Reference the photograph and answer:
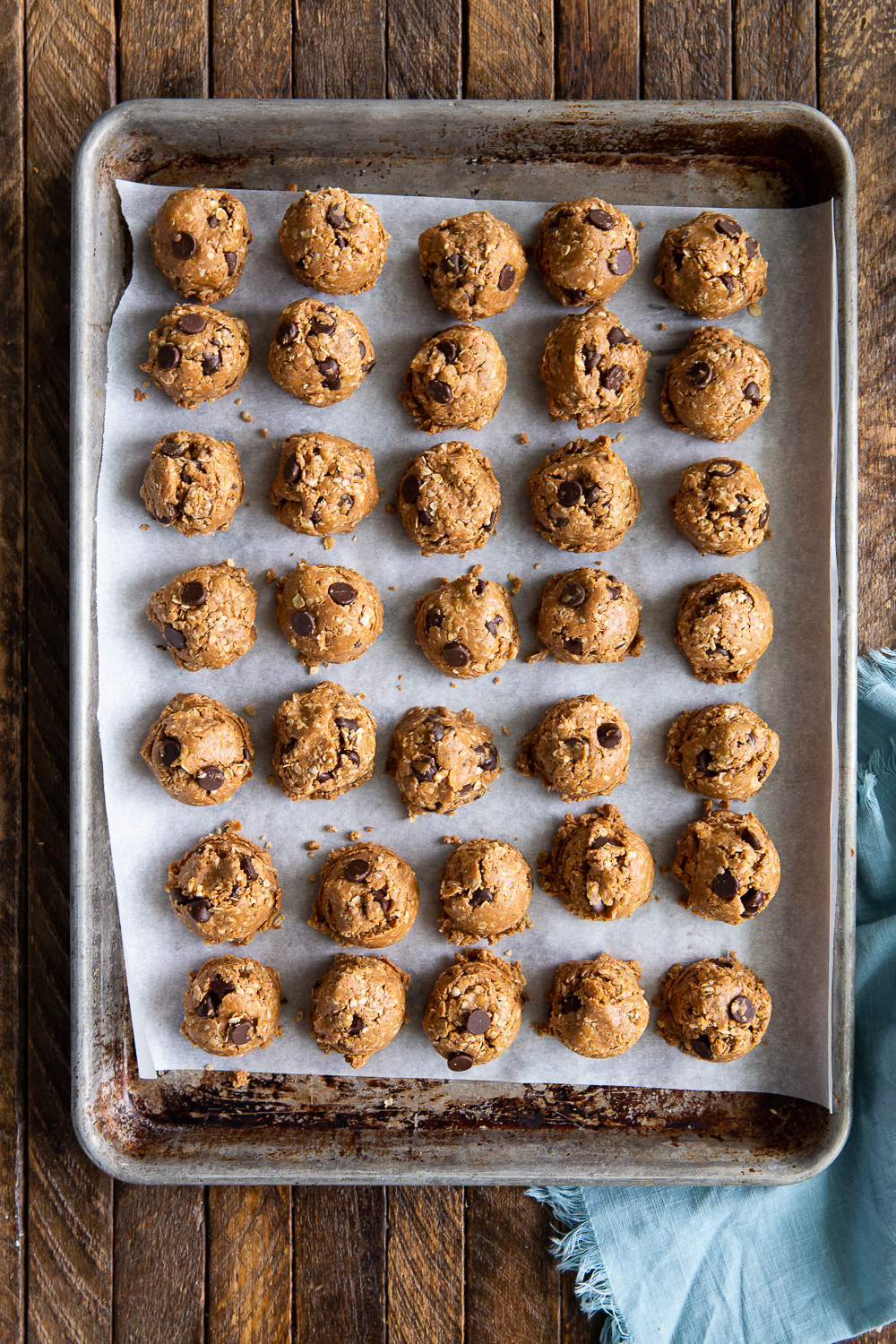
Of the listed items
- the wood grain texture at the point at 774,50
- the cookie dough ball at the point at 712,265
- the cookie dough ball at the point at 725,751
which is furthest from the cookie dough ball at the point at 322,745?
the wood grain texture at the point at 774,50

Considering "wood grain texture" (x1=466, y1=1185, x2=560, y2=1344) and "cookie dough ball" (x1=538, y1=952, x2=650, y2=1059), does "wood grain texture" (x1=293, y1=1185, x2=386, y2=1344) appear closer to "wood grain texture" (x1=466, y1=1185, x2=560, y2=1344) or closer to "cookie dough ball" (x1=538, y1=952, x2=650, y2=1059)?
"wood grain texture" (x1=466, y1=1185, x2=560, y2=1344)

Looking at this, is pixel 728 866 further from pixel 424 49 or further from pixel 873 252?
pixel 424 49

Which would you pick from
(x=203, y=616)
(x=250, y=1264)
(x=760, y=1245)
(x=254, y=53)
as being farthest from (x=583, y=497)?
(x=250, y=1264)

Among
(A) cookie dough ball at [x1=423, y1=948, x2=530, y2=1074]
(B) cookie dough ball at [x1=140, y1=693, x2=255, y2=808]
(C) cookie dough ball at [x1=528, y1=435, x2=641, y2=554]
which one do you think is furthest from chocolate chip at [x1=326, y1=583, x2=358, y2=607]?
(A) cookie dough ball at [x1=423, y1=948, x2=530, y2=1074]

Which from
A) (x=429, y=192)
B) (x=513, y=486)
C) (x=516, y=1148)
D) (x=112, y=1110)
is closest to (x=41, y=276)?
(x=429, y=192)

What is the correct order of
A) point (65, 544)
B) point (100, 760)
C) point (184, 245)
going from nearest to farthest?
point (184, 245), point (100, 760), point (65, 544)

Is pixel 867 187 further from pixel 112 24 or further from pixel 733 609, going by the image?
pixel 112 24
